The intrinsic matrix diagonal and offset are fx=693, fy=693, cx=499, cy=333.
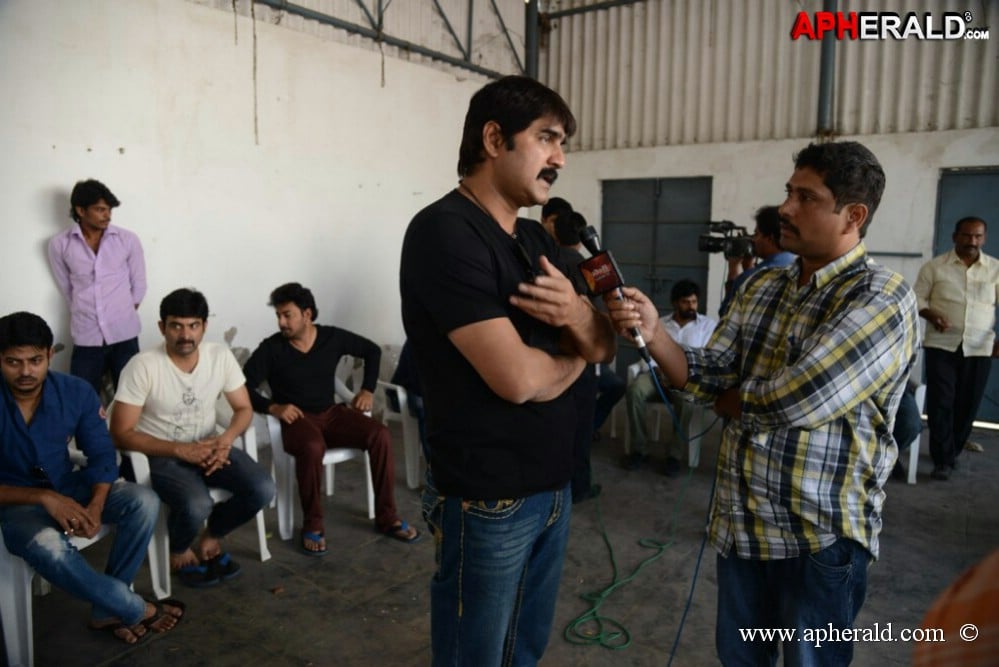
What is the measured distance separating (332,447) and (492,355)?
2.57 meters

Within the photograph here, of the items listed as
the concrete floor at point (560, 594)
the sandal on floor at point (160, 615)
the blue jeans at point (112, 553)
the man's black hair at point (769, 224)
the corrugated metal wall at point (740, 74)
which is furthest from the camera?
the corrugated metal wall at point (740, 74)

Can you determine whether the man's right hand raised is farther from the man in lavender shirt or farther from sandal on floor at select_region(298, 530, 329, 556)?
the man in lavender shirt

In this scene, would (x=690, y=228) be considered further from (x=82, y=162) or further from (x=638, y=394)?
(x=82, y=162)

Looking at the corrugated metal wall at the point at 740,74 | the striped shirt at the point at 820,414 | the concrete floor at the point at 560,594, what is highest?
the corrugated metal wall at the point at 740,74

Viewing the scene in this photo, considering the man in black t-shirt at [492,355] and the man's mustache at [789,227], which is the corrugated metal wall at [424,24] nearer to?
the man in black t-shirt at [492,355]

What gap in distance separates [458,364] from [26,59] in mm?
3584

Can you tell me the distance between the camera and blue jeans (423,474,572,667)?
52.9 inches

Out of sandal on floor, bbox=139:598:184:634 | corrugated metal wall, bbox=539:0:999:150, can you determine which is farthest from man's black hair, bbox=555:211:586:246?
corrugated metal wall, bbox=539:0:999:150

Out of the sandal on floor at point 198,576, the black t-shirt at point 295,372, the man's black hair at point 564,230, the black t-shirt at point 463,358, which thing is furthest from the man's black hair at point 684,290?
the black t-shirt at point 463,358

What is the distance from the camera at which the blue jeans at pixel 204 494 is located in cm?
285

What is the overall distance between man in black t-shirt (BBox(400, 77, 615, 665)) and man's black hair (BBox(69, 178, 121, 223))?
304cm

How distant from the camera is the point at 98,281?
3.74 meters

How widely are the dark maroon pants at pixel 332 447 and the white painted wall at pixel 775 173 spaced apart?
158 inches

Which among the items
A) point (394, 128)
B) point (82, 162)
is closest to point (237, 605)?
point (82, 162)
